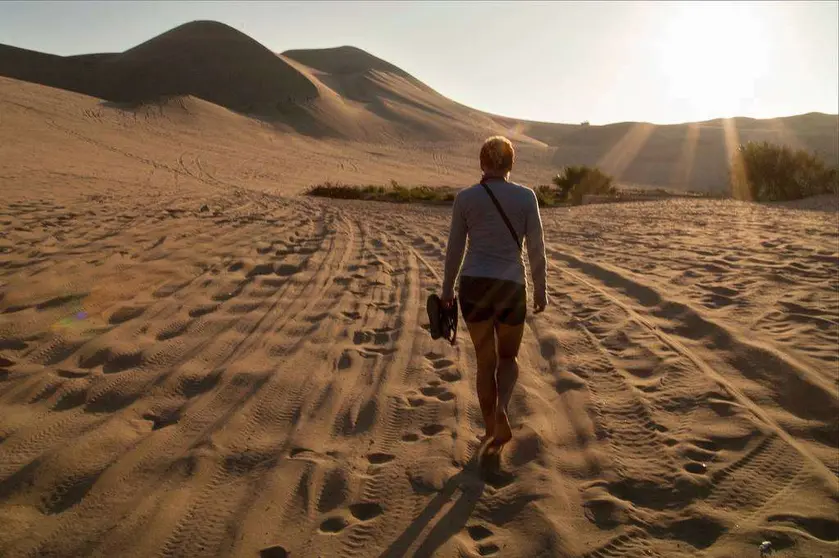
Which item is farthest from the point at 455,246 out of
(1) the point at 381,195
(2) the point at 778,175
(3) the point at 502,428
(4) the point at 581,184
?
(4) the point at 581,184

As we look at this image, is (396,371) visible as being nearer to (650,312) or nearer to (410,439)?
(410,439)

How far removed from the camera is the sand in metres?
3.10

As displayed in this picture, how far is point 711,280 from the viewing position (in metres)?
7.86

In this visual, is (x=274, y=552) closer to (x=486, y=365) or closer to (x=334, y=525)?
(x=334, y=525)

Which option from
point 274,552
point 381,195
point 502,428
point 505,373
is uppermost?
point 381,195

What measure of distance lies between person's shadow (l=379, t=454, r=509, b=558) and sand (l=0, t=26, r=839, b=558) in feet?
0.04

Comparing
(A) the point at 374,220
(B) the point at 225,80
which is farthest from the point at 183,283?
(B) the point at 225,80

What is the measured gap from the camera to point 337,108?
68938 millimetres

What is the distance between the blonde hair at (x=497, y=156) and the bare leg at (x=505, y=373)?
880mm

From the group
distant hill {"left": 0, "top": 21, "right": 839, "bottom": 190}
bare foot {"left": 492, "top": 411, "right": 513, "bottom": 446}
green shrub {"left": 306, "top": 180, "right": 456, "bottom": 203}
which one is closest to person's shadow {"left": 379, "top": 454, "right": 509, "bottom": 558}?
bare foot {"left": 492, "top": 411, "right": 513, "bottom": 446}

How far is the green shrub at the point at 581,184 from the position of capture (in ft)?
84.4

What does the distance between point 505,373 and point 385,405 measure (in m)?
1.02

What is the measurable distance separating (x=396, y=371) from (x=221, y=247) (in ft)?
17.5

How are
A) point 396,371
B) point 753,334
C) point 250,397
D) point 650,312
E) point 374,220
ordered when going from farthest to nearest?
point 374,220, point 650,312, point 753,334, point 396,371, point 250,397
